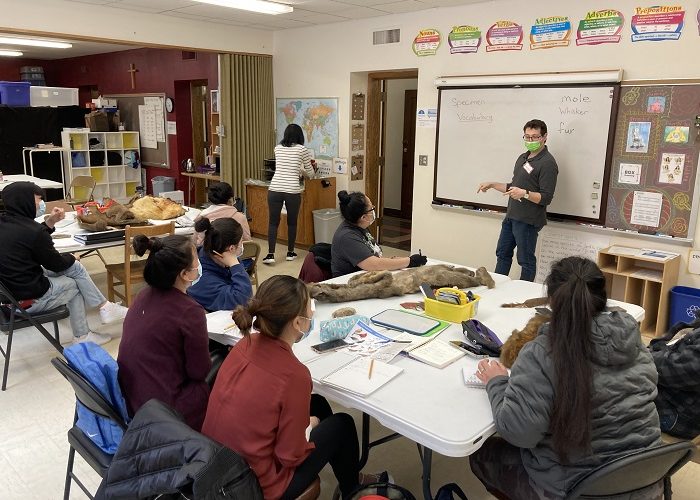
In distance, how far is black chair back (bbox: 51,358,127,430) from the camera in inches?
68.8

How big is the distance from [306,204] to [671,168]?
12.3ft

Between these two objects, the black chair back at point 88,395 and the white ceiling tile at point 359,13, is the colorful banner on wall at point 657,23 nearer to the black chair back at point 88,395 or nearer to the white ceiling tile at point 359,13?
the white ceiling tile at point 359,13

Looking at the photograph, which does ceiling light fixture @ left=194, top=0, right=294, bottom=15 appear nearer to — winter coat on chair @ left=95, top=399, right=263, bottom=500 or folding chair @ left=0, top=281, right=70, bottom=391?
folding chair @ left=0, top=281, right=70, bottom=391

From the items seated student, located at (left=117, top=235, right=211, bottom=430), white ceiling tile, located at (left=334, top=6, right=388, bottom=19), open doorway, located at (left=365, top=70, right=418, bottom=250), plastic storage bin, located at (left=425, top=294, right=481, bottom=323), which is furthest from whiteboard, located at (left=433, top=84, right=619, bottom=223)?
seated student, located at (left=117, top=235, right=211, bottom=430)

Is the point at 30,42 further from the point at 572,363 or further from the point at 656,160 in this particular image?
the point at 572,363

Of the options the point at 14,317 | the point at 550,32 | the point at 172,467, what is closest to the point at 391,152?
the point at 550,32

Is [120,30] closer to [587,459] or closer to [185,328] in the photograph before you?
[185,328]

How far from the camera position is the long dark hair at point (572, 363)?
1.47 meters

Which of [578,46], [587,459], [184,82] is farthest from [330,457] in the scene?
[184,82]

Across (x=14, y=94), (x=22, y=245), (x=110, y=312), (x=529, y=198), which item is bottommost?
(x=110, y=312)

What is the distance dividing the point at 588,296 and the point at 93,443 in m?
1.68

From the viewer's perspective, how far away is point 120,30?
5574 millimetres

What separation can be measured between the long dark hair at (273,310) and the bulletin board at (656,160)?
3557 millimetres

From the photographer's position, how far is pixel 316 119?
6.68m
